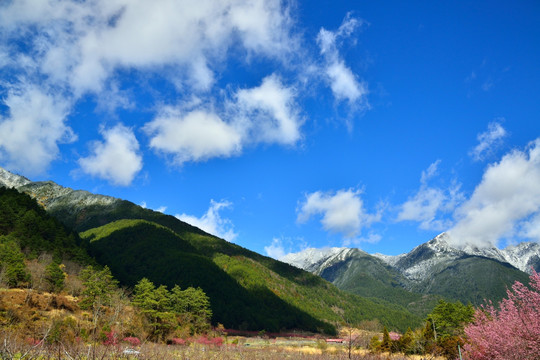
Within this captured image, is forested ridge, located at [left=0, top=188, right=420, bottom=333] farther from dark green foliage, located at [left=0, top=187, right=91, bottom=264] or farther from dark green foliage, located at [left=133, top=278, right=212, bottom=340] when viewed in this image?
dark green foliage, located at [left=133, top=278, right=212, bottom=340]

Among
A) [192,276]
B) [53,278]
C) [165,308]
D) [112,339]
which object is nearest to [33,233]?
[53,278]

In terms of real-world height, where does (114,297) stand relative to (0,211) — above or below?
below

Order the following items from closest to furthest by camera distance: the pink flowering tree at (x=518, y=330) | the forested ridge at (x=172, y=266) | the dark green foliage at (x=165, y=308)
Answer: the pink flowering tree at (x=518, y=330), the dark green foliage at (x=165, y=308), the forested ridge at (x=172, y=266)

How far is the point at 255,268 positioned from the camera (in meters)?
180

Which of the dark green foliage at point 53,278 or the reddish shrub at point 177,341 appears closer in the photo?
the reddish shrub at point 177,341

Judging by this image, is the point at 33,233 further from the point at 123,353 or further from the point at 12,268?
the point at 123,353

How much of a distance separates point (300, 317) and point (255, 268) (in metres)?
42.1

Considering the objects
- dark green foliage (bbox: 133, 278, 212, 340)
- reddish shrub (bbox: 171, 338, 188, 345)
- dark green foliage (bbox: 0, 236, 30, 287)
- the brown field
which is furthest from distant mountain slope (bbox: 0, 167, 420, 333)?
the brown field

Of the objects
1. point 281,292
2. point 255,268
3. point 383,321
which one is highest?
point 255,268

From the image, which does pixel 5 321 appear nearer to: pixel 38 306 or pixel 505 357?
pixel 38 306

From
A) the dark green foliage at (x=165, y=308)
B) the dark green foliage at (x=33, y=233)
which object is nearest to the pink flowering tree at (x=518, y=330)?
the dark green foliage at (x=165, y=308)

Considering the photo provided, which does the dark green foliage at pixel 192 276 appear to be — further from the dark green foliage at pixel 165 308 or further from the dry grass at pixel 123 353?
the dry grass at pixel 123 353

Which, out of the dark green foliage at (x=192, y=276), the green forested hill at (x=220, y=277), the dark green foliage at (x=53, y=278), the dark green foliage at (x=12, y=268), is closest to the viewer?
the dark green foliage at (x=12, y=268)

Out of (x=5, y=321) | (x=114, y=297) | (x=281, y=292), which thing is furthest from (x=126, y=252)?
(x=5, y=321)
